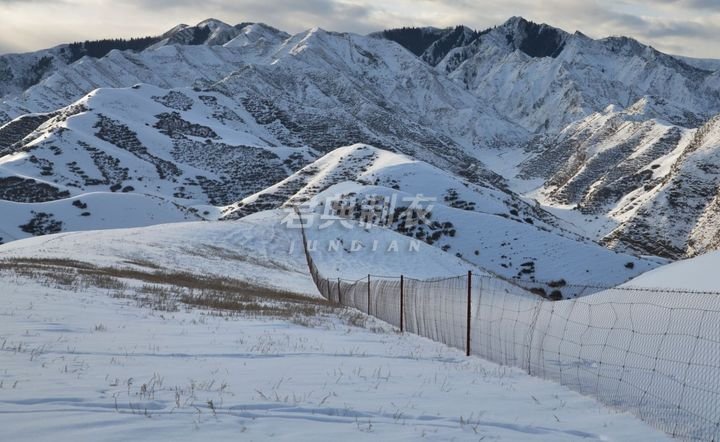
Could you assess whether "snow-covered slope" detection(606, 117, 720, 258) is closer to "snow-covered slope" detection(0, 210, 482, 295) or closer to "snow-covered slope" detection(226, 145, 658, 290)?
"snow-covered slope" detection(226, 145, 658, 290)

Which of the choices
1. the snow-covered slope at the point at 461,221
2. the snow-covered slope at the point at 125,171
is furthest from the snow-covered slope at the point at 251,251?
the snow-covered slope at the point at 125,171

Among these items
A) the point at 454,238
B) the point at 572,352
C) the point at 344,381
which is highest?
the point at 344,381

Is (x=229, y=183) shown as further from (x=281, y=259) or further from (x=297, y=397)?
(x=297, y=397)

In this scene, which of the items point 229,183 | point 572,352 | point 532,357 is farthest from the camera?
point 229,183

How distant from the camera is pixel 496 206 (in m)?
105

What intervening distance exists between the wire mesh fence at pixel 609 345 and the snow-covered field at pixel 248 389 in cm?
63

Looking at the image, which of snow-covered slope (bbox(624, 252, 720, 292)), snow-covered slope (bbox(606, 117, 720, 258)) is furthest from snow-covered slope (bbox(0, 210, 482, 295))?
snow-covered slope (bbox(606, 117, 720, 258))

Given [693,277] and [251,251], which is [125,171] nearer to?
[251,251]

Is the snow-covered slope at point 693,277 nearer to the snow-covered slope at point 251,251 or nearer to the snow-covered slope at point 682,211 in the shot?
the snow-covered slope at point 251,251

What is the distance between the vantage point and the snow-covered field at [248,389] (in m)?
6.00

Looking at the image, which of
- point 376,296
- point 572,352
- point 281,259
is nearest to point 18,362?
point 572,352

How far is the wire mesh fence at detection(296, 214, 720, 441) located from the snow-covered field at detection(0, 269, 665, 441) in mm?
630

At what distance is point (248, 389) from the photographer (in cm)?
779

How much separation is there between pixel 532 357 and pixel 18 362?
9.21m
